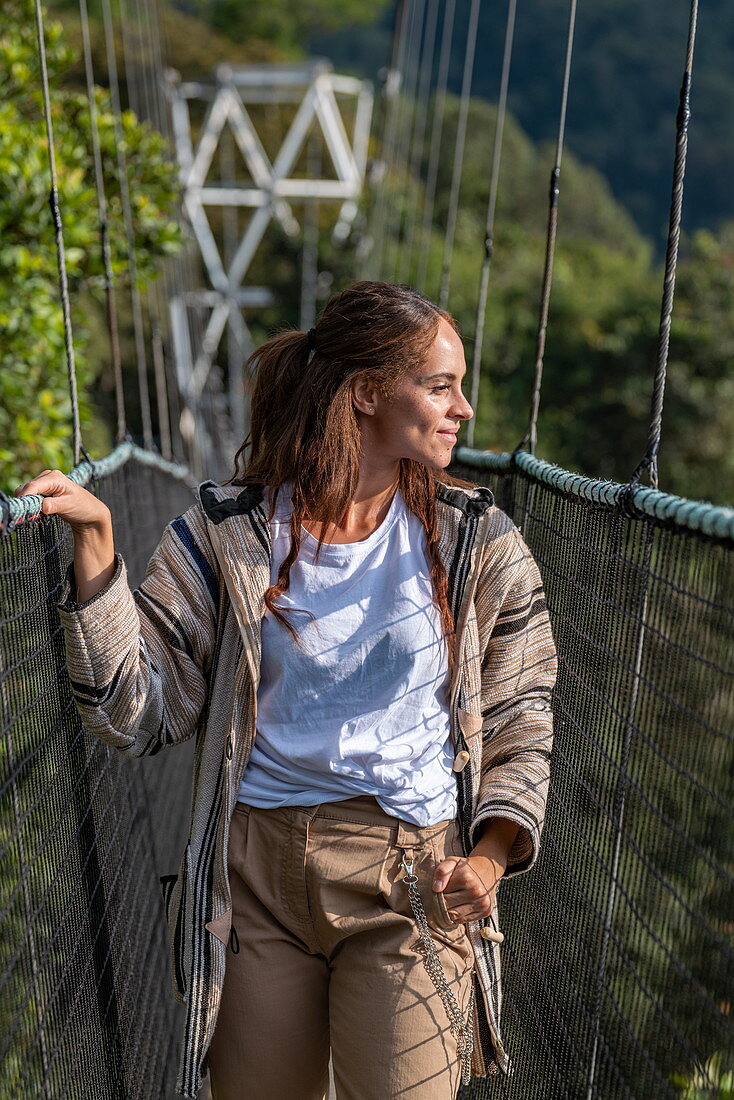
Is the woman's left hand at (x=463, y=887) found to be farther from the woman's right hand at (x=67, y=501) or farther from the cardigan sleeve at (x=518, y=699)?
the woman's right hand at (x=67, y=501)

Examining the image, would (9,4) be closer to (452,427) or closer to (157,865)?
(157,865)

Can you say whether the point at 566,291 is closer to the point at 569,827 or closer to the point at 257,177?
the point at 257,177

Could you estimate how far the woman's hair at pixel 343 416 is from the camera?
151 cm

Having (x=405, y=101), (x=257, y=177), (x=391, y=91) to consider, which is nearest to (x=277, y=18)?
(x=405, y=101)

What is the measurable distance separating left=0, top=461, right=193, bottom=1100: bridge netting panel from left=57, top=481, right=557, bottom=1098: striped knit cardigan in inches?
3.2

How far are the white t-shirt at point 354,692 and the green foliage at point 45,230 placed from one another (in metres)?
2.15

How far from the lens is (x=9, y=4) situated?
4.76 metres

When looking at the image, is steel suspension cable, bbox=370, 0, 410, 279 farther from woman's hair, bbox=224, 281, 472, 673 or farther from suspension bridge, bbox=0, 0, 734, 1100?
woman's hair, bbox=224, 281, 472, 673

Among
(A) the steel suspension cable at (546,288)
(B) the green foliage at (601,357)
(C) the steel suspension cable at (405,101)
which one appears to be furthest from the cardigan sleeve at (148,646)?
(B) the green foliage at (601,357)

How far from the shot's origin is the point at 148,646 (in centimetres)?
144

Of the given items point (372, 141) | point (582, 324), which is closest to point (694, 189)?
point (372, 141)

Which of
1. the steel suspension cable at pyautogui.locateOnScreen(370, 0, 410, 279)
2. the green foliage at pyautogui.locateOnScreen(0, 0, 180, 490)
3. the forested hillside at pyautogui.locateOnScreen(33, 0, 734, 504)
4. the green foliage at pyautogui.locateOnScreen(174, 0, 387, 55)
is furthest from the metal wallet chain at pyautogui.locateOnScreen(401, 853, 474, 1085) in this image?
the green foliage at pyautogui.locateOnScreen(174, 0, 387, 55)

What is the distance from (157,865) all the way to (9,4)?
355cm

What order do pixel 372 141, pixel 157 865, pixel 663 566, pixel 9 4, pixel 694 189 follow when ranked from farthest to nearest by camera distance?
pixel 694 189 → pixel 372 141 → pixel 9 4 → pixel 157 865 → pixel 663 566
